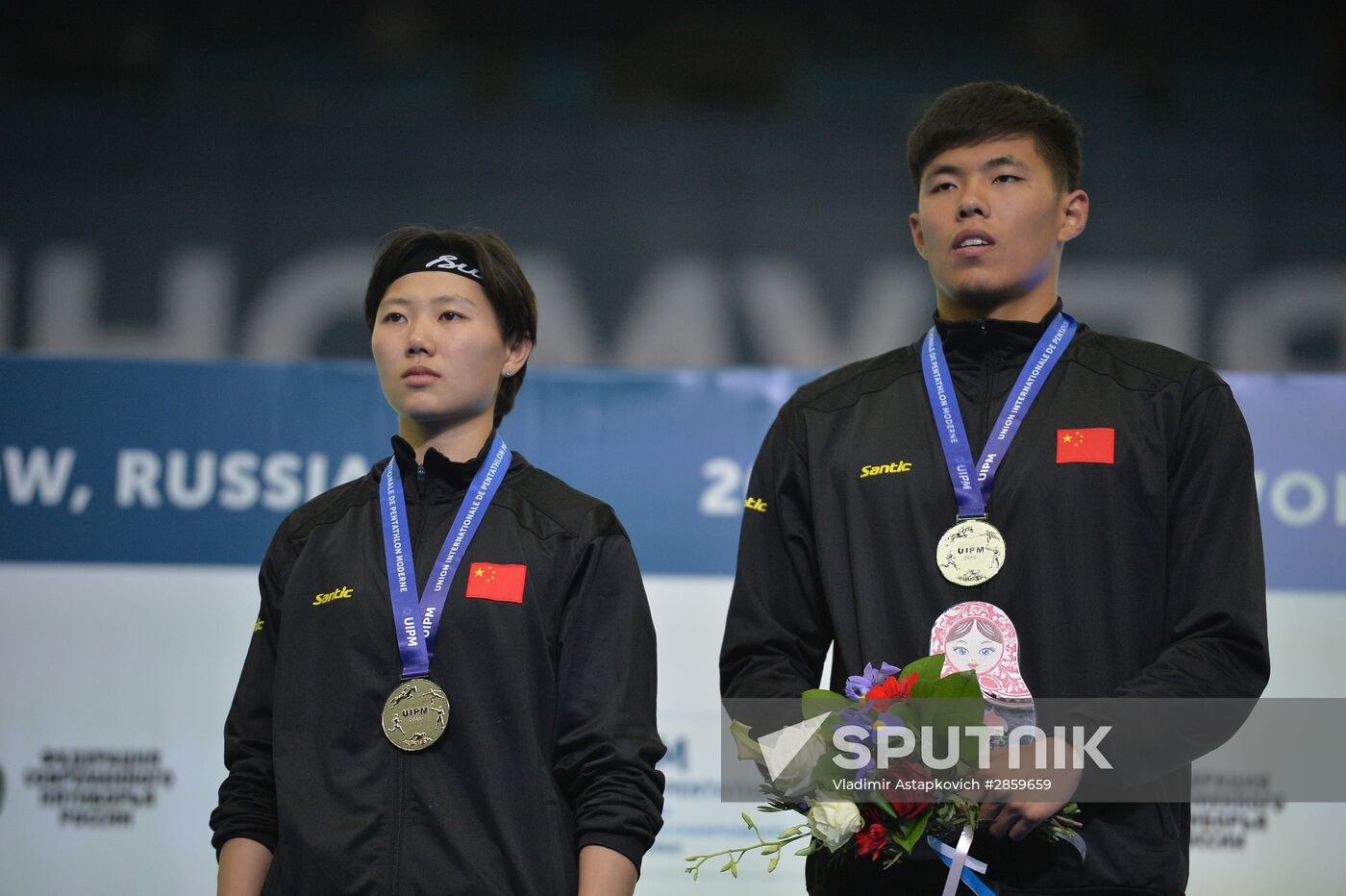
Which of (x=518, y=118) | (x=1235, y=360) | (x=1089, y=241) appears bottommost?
(x=1235, y=360)

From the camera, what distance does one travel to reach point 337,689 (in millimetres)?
2160

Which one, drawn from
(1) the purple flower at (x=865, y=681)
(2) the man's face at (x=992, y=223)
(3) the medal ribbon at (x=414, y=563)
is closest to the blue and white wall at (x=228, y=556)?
(3) the medal ribbon at (x=414, y=563)

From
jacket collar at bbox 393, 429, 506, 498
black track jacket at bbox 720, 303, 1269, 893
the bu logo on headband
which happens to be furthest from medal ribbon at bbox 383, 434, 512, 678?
black track jacket at bbox 720, 303, 1269, 893

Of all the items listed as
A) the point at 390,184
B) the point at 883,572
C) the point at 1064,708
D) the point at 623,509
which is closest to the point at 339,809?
the point at 883,572

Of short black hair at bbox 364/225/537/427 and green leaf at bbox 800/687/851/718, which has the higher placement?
short black hair at bbox 364/225/537/427

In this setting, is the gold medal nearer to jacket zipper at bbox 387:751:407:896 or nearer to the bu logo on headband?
jacket zipper at bbox 387:751:407:896

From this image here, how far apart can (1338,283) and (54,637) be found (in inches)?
186

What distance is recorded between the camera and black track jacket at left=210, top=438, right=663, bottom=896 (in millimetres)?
2053

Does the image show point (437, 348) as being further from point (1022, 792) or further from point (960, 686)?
point (1022, 792)

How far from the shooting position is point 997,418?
2.20 metres

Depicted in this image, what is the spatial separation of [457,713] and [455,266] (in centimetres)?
78

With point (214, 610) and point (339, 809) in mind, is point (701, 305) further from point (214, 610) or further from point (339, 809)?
point (339, 809)

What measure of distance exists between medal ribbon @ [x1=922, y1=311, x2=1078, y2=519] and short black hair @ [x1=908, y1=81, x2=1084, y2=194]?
0.91 feet

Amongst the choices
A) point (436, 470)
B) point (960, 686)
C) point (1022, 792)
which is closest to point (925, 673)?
point (960, 686)
